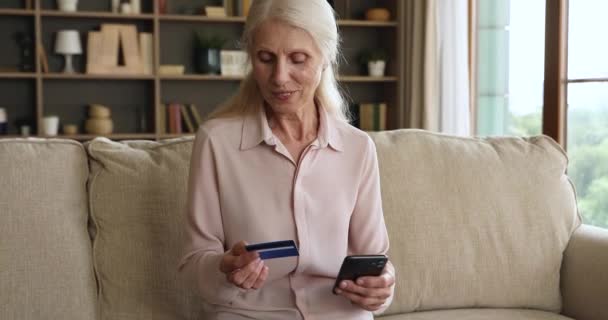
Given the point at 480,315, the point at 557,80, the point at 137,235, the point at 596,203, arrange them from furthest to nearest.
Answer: the point at 557,80 < the point at 596,203 < the point at 480,315 < the point at 137,235

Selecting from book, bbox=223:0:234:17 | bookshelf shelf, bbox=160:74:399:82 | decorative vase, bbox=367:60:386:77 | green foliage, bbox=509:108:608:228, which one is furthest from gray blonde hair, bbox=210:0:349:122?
decorative vase, bbox=367:60:386:77

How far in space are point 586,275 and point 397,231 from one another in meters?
0.53

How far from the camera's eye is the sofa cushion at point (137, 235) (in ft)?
6.13

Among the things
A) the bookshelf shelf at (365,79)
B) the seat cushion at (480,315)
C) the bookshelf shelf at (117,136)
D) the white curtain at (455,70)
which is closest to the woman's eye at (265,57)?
the seat cushion at (480,315)

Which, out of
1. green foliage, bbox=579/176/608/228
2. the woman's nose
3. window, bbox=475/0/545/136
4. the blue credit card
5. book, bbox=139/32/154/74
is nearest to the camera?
the blue credit card

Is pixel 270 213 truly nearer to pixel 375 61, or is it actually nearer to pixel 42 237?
pixel 42 237

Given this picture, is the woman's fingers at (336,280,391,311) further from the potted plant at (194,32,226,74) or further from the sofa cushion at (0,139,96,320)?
the potted plant at (194,32,226,74)

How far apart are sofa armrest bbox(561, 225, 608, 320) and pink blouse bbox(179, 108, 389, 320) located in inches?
29.0

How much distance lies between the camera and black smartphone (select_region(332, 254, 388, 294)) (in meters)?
1.50

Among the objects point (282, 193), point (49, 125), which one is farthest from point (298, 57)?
point (49, 125)

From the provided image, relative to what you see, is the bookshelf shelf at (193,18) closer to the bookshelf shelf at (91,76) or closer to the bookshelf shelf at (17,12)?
the bookshelf shelf at (91,76)

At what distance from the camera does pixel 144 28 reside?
5145 mm

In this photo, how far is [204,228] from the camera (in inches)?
63.7

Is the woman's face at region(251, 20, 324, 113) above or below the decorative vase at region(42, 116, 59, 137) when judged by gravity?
above
